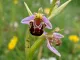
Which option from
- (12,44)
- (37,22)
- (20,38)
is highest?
(20,38)

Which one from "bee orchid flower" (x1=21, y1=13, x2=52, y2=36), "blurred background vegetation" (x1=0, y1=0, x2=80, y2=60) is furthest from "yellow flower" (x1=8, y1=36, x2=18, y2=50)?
"bee orchid flower" (x1=21, y1=13, x2=52, y2=36)

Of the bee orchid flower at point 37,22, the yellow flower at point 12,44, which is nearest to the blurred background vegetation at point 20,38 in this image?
the yellow flower at point 12,44

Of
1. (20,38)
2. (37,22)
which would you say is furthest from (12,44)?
(37,22)

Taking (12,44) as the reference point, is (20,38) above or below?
above

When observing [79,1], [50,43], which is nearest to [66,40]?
[79,1]

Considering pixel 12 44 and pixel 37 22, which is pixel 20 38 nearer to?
pixel 12 44

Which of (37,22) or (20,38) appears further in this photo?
(20,38)

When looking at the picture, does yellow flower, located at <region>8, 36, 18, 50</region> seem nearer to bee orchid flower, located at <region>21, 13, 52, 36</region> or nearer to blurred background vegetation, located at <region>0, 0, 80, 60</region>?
blurred background vegetation, located at <region>0, 0, 80, 60</region>

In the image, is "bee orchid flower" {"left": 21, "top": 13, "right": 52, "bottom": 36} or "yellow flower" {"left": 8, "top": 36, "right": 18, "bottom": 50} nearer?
"bee orchid flower" {"left": 21, "top": 13, "right": 52, "bottom": 36}

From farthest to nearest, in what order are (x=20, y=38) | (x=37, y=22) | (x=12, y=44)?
(x=20, y=38) → (x=12, y=44) → (x=37, y=22)
